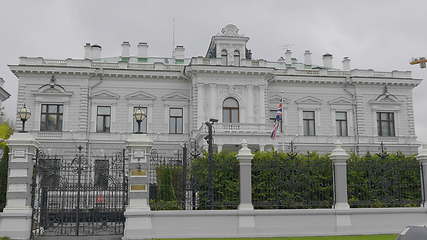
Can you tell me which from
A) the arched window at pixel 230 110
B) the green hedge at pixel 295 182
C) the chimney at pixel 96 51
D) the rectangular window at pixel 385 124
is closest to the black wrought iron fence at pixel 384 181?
the green hedge at pixel 295 182

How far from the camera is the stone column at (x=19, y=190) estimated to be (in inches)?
560

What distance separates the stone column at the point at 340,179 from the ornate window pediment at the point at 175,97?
2339cm

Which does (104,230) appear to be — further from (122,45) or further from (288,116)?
(122,45)

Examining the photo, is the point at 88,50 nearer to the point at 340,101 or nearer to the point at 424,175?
the point at 340,101

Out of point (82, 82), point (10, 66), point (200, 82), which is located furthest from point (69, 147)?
point (200, 82)

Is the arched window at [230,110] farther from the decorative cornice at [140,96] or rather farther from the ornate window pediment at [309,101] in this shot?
the decorative cornice at [140,96]

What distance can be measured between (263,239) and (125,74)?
999 inches

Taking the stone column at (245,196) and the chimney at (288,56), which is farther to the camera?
the chimney at (288,56)

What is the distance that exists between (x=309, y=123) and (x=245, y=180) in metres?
26.2

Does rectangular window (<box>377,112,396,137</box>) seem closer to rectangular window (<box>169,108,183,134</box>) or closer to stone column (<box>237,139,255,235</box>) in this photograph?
rectangular window (<box>169,108,183,134</box>)

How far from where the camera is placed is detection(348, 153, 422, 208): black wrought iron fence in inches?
655

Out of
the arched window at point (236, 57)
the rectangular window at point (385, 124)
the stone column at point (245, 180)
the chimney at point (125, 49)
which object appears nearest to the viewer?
the stone column at point (245, 180)

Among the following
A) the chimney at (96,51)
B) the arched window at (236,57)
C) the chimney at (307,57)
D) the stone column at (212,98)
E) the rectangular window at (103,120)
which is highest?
the chimney at (307,57)

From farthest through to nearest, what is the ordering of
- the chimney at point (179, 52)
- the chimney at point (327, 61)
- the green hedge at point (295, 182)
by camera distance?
the chimney at point (327, 61), the chimney at point (179, 52), the green hedge at point (295, 182)
